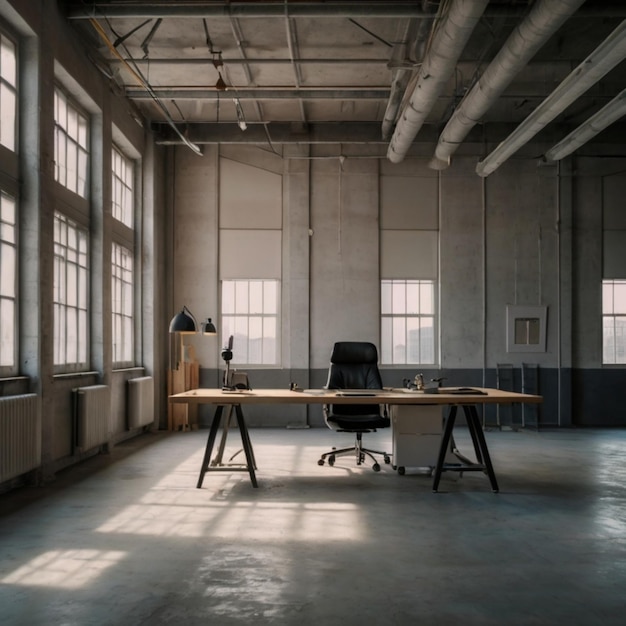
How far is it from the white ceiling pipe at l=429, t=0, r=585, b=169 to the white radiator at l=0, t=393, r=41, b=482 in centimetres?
509

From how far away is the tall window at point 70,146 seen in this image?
672cm

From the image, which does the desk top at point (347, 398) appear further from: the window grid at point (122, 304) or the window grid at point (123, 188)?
the window grid at point (123, 188)

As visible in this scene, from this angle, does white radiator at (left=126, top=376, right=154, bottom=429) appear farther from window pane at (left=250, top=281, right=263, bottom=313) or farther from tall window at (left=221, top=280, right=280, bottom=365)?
window pane at (left=250, top=281, right=263, bottom=313)

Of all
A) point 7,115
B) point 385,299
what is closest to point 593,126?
point 385,299

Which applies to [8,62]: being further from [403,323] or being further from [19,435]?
[403,323]

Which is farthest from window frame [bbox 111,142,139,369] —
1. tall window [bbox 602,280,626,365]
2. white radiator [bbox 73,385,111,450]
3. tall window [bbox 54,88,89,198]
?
tall window [bbox 602,280,626,365]

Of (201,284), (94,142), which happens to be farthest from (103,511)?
(201,284)

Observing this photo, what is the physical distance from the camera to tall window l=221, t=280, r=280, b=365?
10.3m

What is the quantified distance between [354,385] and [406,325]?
3.98 meters

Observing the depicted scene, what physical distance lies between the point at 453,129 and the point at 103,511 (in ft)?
19.5

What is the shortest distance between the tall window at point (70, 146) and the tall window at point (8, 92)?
0.96m

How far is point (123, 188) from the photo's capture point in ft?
29.6

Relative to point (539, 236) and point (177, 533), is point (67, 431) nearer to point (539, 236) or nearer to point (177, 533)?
point (177, 533)

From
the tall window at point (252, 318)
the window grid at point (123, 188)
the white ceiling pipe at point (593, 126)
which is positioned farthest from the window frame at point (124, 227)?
the white ceiling pipe at point (593, 126)
